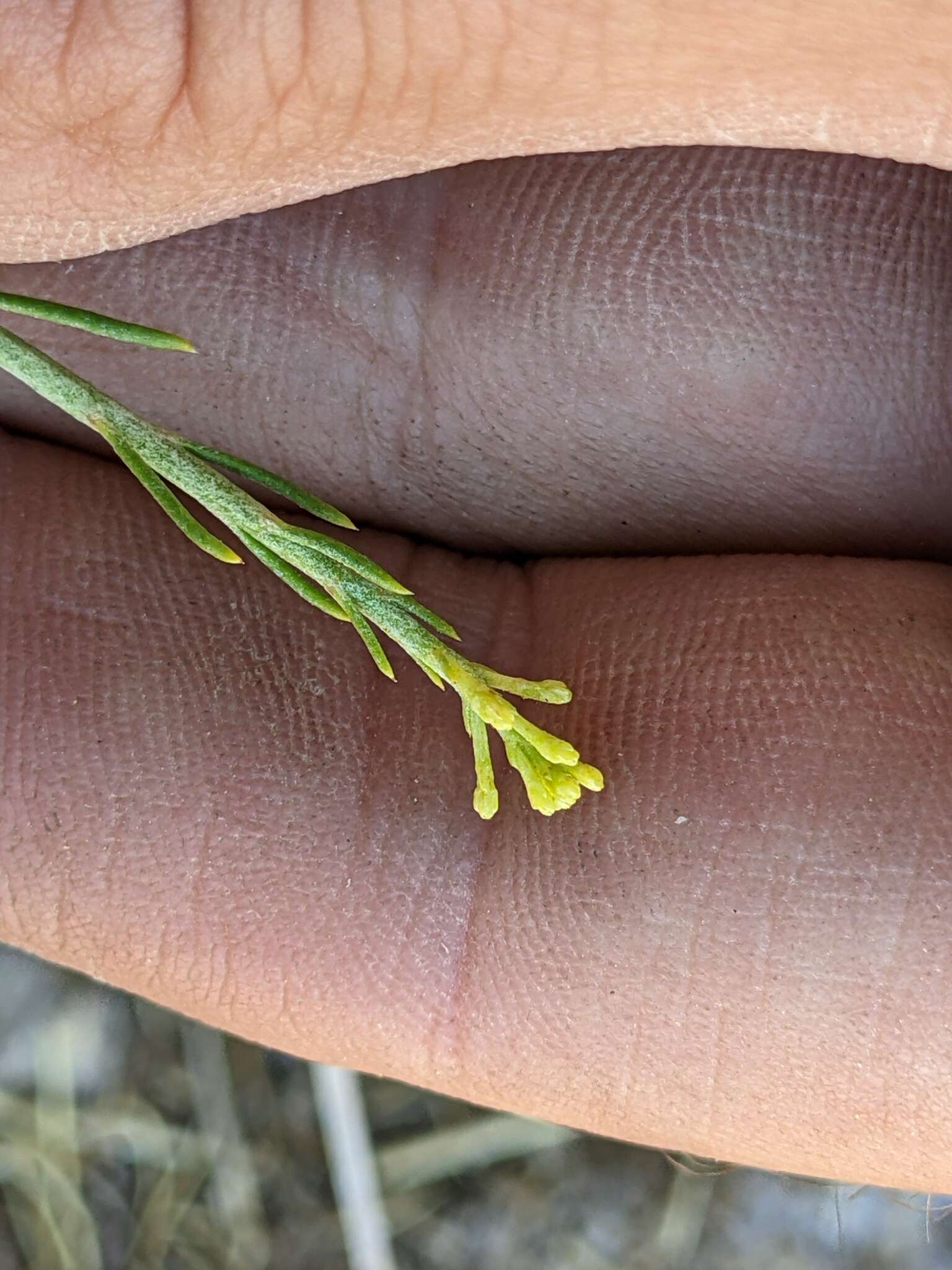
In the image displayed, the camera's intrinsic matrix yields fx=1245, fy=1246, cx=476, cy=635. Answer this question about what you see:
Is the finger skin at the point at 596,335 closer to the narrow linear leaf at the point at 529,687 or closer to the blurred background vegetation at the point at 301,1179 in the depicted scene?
the narrow linear leaf at the point at 529,687

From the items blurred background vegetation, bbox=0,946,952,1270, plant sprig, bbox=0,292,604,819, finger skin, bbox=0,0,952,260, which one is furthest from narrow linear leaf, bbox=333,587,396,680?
blurred background vegetation, bbox=0,946,952,1270

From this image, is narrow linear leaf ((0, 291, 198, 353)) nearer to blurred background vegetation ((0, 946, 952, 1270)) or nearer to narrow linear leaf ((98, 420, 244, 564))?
narrow linear leaf ((98, 420, 244, 564))

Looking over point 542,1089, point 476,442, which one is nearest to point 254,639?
point 476,442

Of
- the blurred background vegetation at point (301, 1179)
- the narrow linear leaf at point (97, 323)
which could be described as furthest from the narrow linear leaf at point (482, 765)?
the blurred background vegetation at point (301, 1179)

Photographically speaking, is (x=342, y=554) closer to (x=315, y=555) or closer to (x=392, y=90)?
(x=315, y=555)

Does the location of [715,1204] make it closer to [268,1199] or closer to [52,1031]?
[268,1199]

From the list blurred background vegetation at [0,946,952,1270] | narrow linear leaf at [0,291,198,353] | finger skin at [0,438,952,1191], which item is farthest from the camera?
blurred background vegetation at [0,946,952,1270]
